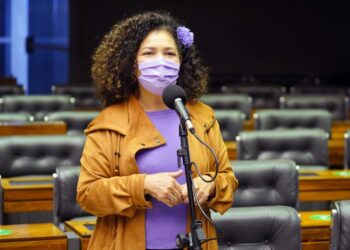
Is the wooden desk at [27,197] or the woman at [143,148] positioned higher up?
the woman at [143,148]

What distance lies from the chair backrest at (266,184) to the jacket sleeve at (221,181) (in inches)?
77.4

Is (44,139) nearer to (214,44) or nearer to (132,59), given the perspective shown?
(132,59)

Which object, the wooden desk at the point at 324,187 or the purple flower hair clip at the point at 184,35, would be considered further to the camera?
the wooden desk at the point at 324,187

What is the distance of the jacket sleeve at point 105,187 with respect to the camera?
10.7 ft

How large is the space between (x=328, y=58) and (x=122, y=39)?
498 inches

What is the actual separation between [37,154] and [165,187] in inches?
142

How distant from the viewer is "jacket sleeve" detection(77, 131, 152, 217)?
3.27m

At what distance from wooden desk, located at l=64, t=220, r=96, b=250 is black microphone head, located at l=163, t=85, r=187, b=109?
164 centimetres

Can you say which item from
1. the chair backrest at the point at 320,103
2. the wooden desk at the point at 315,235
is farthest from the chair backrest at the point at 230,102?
the wooden desk at the point at 315,235

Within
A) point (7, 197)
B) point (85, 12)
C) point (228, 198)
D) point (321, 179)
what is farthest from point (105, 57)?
point (85, 12)

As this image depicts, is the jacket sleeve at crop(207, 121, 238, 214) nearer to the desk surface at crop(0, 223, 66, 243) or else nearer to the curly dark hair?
the curly dark hair

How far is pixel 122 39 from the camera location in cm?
353

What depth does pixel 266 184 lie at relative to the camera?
5.51 m

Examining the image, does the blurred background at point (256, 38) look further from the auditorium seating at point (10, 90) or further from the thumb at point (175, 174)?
the thumb at point (175, 174)
